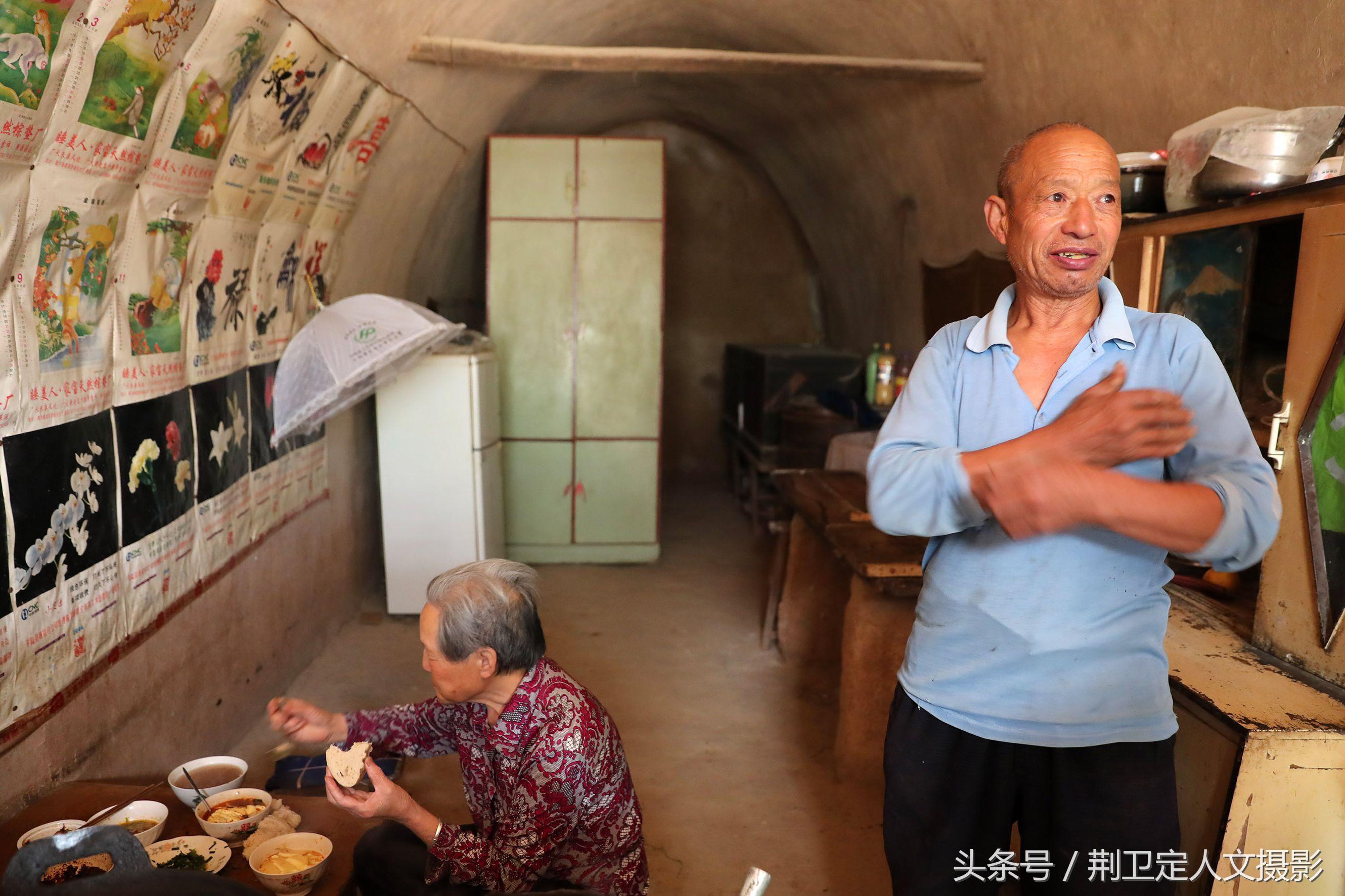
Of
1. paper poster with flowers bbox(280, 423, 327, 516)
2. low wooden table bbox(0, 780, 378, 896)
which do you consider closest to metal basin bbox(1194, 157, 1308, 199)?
low wooden table bbox(0, 780, 378, 896)

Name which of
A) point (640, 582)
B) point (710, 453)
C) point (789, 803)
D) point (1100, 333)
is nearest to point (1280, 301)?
point (1100, 333)

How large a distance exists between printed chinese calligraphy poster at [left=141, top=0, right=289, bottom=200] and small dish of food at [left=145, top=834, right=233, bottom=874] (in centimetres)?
171

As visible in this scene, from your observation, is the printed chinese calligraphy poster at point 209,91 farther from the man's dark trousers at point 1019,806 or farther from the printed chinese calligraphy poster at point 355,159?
the man's dark trousers at point 1019,806

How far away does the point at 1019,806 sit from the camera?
1.55 meters

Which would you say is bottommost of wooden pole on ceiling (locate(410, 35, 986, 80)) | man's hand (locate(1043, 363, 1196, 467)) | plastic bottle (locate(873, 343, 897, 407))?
plastic bottle (locate(873, 343, 897, 407))

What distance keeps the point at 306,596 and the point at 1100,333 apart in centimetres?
377

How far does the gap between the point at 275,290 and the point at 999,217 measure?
10.3 feet

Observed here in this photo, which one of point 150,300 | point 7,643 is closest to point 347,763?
point 7,643

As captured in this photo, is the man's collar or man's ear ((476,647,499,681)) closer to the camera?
the man's collar

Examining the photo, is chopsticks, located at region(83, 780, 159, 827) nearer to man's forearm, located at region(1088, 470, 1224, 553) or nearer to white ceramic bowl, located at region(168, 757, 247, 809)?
white ceramic bowl, located at region(168, 757, 247, 809)

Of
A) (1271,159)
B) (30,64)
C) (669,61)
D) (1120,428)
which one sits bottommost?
(1120,428)

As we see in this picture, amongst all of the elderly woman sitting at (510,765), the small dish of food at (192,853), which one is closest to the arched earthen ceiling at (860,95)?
the elderly woman sitting at (510,765)

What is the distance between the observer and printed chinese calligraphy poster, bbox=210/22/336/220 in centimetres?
298

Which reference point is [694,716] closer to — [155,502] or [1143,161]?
[155,502]
